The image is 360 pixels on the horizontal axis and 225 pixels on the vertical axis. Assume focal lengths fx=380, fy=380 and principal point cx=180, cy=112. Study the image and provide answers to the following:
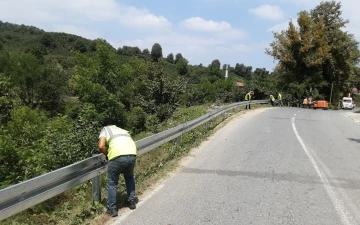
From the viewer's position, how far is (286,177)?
26.9 feet

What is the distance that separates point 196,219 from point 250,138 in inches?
342

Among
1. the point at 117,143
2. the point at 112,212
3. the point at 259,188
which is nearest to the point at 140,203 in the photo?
the point at 112,212

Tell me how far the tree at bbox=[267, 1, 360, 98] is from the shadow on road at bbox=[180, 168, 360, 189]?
43.5 metres

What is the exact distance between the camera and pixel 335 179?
8180mm

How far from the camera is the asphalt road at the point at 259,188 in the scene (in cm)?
564

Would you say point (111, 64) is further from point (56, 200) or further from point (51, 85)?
point (56, 200)

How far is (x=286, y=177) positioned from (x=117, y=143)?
4.10 m

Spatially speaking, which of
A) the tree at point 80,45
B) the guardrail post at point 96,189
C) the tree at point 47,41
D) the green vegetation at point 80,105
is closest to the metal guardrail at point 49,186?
the guardrail post at point 96,189

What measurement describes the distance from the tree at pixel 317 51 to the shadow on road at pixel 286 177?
143 ft

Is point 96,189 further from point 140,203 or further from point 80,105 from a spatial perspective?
point 80,105

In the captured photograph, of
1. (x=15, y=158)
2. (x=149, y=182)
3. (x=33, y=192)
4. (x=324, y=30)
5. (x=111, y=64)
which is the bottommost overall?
(x=15, y=158)

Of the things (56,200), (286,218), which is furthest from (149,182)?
(286,218)

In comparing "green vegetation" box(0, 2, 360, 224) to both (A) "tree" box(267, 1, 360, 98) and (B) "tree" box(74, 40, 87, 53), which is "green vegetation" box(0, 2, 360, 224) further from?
(B) "tree" box(74, 40, 87, 53)

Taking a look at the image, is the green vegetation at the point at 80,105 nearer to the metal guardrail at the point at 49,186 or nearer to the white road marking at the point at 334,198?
the metal guardrail at the point at 49,186
